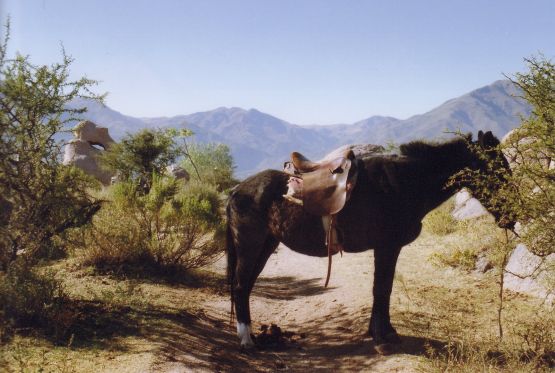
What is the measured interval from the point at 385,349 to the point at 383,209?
1658mm

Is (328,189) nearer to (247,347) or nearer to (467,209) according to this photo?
(247,347)

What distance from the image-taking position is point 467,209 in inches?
521

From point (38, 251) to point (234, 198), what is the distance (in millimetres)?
2763

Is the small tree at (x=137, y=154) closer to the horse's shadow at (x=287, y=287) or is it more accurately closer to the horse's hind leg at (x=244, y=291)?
the horse's shadow at (x=287, y=287)

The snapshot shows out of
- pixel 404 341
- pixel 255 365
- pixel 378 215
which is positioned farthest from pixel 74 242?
pixel 404 341

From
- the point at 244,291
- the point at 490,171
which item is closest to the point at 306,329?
the point at 244,291

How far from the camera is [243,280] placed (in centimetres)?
559

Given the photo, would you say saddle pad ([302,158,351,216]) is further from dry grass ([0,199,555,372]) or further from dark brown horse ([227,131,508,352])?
dry grass ([0,199,555,372])

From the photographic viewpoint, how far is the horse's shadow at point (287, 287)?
8.16 m

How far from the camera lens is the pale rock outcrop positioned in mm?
25031

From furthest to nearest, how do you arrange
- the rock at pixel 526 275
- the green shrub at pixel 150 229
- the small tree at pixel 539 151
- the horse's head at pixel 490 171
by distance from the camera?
the green shrub at pixel 150 229 < the rock at pixel 526 275 < the horse's head at pixel 490 171 < the small tree at pixel 539 151

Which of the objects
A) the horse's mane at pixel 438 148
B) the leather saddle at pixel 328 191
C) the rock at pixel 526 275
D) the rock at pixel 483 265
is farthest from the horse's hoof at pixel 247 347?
the rock at pixel 483 265

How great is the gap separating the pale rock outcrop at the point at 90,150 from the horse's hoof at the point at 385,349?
21.3m

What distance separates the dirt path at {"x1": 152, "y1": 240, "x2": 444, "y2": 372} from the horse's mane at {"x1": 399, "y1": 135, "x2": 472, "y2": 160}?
2.32 metres
